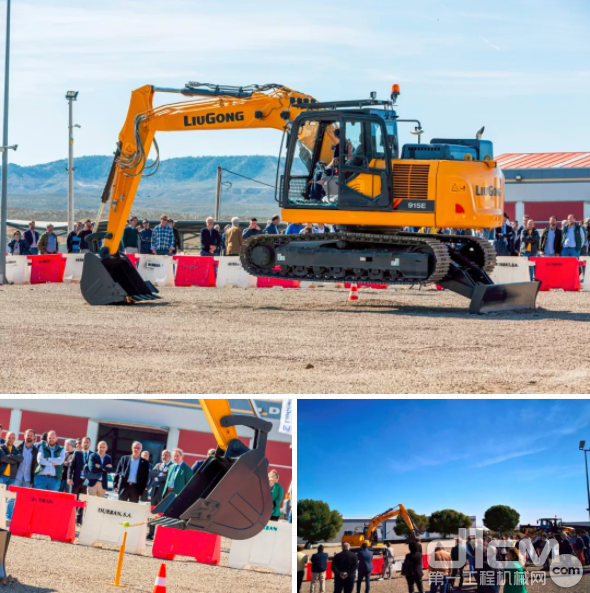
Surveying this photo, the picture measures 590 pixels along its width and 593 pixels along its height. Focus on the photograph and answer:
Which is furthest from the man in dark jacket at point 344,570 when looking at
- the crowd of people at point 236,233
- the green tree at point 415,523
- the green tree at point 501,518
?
the crowd of people at point 236,233

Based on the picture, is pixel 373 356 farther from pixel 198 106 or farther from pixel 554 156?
pixel 554 156

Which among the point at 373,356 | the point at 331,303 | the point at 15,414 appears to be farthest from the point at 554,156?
the point at 15,414

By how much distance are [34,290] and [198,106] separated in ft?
20.7

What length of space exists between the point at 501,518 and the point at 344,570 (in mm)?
A: 849

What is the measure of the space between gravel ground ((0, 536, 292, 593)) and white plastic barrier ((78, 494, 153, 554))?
31 cm

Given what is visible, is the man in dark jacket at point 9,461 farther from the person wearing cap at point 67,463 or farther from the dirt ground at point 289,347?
the dirt ground at point 289,347

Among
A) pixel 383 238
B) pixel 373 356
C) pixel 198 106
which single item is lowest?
pixel 373 356

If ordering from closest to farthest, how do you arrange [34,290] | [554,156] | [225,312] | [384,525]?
1. [384,525]
2. [225,312]
3. [34,290]
4. [554,156]

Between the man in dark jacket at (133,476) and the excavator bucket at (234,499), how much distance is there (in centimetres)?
549

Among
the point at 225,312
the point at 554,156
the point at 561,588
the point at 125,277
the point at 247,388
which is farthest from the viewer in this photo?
the point at 554,156

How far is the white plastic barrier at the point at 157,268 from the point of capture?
22922 millimetres

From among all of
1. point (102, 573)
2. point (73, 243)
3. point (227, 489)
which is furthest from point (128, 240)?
point (227, 489)

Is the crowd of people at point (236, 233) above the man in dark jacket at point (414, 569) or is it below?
above

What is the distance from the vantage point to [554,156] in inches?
2048
